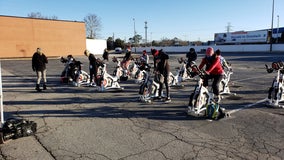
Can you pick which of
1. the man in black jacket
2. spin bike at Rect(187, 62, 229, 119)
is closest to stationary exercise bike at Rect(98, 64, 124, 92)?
the man in black jacket

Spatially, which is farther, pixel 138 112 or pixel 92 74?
pixel 92 74

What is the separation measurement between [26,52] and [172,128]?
38.9 meters

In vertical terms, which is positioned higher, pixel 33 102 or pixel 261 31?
pixel 261 31

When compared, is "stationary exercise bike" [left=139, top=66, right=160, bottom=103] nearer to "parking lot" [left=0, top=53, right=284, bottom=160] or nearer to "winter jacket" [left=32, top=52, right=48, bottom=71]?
"parking lot" [left=0, top=53, right=284, bottom=160]

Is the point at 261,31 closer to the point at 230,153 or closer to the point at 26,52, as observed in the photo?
the point at 26,52

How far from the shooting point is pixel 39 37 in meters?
40.3

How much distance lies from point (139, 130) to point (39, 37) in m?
39.7

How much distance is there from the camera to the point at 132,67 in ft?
50.5

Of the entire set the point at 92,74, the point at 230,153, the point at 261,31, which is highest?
the point at 261,31

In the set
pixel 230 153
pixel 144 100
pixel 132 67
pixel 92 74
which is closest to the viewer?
pixel 230 153

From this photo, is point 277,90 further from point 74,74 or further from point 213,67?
point 74,74

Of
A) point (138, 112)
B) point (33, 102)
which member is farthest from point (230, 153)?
point (33, 102)

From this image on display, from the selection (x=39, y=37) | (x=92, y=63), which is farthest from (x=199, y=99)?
(x=39, y=37)

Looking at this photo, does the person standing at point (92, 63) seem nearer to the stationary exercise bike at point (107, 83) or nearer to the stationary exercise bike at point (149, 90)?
the stationary exercise bike at point (107, 83)
